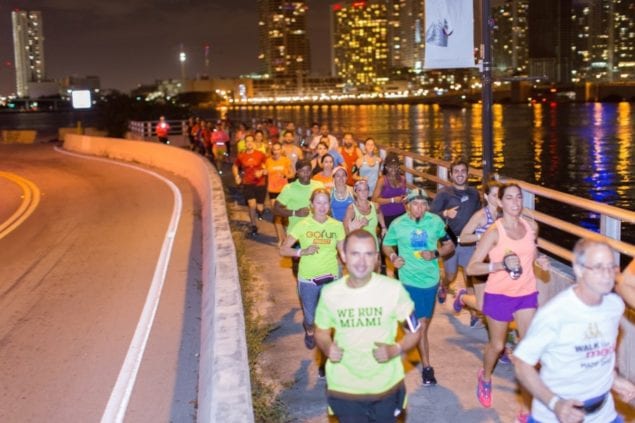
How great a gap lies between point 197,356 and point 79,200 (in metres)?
15.3

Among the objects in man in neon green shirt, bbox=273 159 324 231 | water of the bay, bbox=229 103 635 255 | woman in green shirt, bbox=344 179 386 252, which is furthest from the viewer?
water of the bay, bbox=229 103 635 255

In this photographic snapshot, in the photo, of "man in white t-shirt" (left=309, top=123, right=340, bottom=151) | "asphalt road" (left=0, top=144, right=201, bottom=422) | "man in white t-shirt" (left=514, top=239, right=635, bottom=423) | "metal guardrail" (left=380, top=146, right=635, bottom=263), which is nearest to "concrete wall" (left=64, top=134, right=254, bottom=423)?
"asphalt road" (left=0, top=144, right=201, bottom=422)

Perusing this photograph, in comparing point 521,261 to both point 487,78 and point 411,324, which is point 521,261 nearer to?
point 411,324

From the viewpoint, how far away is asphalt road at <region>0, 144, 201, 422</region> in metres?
7.43

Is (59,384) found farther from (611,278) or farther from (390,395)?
(611,278)

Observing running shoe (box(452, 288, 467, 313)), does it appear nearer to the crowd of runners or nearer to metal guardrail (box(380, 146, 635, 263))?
the crowd of runners

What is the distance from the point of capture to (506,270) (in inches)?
238

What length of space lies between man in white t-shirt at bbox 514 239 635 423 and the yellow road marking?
585 inches

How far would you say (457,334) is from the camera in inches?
345

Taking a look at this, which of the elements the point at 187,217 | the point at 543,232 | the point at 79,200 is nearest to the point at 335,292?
the point at 187,217

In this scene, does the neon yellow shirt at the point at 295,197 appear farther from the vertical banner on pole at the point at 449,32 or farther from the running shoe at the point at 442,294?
the vertical banner on pole at the point at 449,32

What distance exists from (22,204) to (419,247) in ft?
58.8

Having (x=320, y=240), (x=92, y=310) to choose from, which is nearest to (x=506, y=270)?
(x=320, y=240)

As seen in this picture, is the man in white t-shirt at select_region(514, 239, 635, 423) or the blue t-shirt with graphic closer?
the man in white t-shirt at select_region(514, 239, 635, 423)
